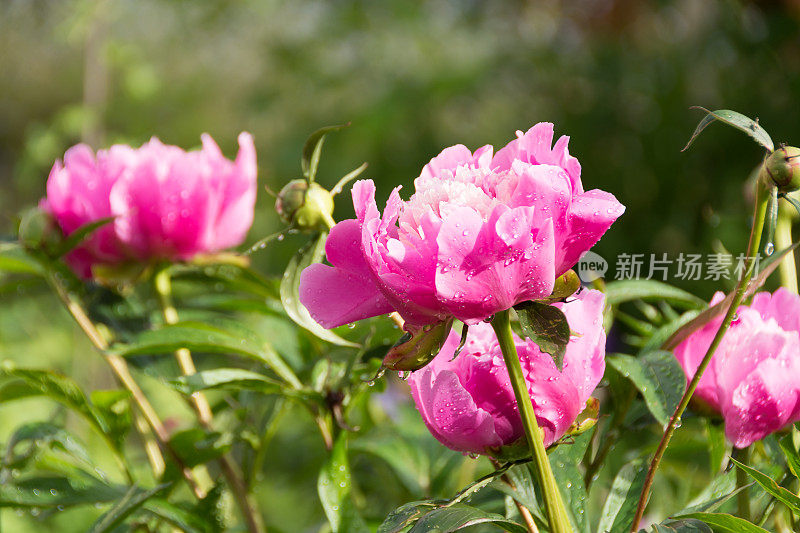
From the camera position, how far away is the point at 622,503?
1.06ft

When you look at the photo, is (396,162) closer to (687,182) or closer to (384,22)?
(384,22)

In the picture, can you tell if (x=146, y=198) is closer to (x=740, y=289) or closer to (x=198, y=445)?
(x=198, y=445)

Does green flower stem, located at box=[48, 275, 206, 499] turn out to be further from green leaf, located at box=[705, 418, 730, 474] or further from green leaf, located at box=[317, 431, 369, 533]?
green leaf, located at box=[705, 418, 730, 474]

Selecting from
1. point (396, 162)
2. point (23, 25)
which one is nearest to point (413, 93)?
A: point (396, 162)

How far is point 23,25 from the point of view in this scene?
3.05 m

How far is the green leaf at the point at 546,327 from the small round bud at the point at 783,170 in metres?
0.08

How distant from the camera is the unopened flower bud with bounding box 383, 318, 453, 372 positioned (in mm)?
249

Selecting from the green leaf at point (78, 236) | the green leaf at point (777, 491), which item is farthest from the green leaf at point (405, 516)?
the green leaf at point (78, 236)

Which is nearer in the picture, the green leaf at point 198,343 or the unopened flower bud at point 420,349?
the unopened flower bud at point 420,349

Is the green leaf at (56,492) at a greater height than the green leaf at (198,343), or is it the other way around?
the green leaf at (198,343)

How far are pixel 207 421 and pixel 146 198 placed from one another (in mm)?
141

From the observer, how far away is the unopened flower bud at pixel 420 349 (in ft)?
0.82

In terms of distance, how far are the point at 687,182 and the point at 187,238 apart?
5.43ft

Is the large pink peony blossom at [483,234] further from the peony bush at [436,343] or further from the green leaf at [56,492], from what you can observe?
the green leaf at [56,492]
